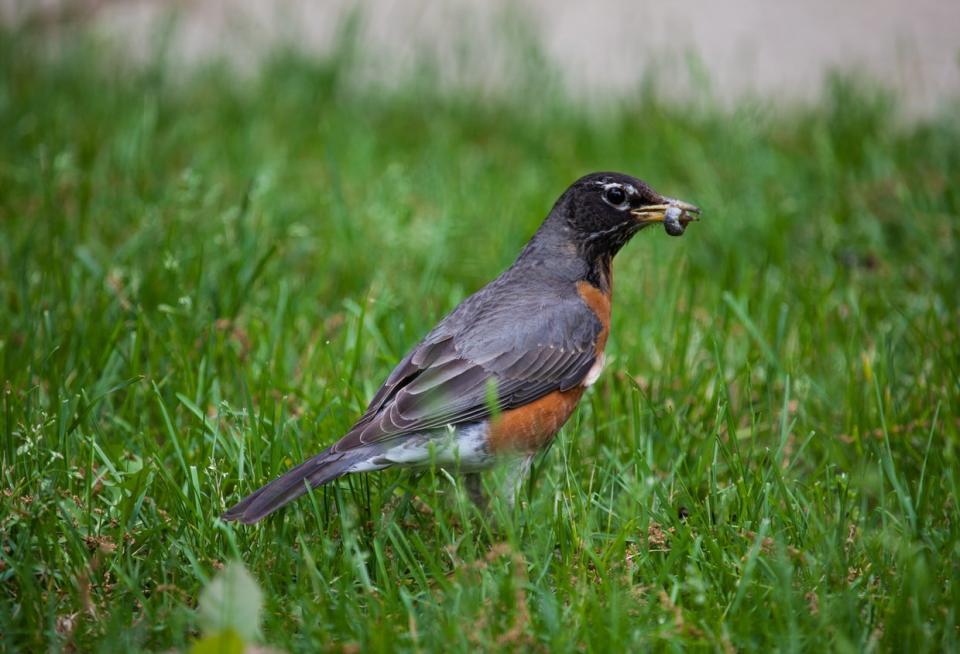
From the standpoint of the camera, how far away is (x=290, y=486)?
3.39 metres

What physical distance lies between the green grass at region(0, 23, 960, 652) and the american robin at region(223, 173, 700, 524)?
0.16 m

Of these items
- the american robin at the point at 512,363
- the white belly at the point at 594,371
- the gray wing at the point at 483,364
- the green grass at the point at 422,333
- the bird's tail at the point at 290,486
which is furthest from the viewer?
the white belly at the point at 594,371

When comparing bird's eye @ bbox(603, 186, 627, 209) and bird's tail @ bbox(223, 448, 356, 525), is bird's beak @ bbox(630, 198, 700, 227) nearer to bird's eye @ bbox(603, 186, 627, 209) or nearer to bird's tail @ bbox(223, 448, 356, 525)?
bird's eye @ bbox(603, 186, 627, 209)

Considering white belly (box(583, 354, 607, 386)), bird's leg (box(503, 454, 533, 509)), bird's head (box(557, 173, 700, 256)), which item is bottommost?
bird's leg (box(503, 454, 533, 509))

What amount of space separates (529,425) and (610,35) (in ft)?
17.7

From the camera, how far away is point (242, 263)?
5.01 metres

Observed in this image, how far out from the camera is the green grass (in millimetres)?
3170

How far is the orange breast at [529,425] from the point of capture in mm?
3932

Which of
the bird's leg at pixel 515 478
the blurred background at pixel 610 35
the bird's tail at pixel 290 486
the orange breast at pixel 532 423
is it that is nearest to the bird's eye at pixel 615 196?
the orange breast at pixel 532 423

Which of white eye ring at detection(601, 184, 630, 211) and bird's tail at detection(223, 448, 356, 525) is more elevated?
white eye ring at detection(601, 184, 630, 211)

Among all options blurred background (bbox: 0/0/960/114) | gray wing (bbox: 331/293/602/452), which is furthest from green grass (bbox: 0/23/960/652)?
blurred background (bbox: 0/0/960/114)

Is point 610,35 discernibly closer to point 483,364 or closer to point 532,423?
point 483,364

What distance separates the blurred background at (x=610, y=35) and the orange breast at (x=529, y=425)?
3.68 metres

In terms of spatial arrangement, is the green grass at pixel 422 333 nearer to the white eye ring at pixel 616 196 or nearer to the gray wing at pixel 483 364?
the gray wing at pixel 483 364
